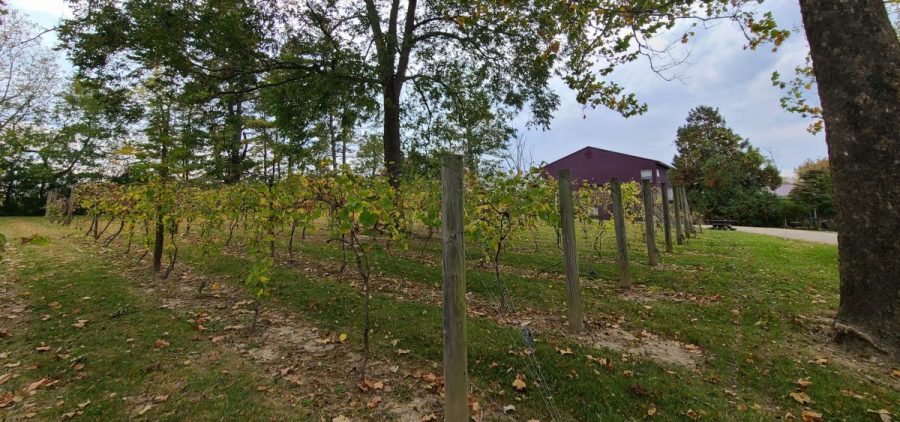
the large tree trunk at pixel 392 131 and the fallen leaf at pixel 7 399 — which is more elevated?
the large tree trunk at pixel 392 131

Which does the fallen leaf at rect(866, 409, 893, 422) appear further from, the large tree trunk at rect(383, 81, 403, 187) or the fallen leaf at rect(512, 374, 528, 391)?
the large tree trunk at rect(383, 81, 403, 187)

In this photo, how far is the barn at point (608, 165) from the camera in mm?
30812

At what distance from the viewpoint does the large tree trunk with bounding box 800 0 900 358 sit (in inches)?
131

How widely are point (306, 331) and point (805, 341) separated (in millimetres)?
5403

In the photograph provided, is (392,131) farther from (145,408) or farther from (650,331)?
(145,408)

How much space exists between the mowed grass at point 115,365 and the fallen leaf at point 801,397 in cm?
380

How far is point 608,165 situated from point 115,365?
33.4 meters

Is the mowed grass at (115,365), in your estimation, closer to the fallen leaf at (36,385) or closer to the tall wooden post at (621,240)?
the fallen leaf at (36,385)

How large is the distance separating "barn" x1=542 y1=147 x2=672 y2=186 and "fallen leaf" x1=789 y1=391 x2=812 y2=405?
2844 centimetres

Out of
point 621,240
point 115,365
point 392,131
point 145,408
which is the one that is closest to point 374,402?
point 145,408

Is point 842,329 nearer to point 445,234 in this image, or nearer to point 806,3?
point 806,3

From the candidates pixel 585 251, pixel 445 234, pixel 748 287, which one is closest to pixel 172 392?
pixel 445 234

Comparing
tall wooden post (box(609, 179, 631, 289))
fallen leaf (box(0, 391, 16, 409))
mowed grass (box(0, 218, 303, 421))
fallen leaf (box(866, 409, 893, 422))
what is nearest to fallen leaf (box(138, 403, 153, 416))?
mowed grass (box(0, 218, 303, 421))

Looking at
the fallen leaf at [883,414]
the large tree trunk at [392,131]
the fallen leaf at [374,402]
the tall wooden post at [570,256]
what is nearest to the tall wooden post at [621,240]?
the tall wooden post at [570,256]
